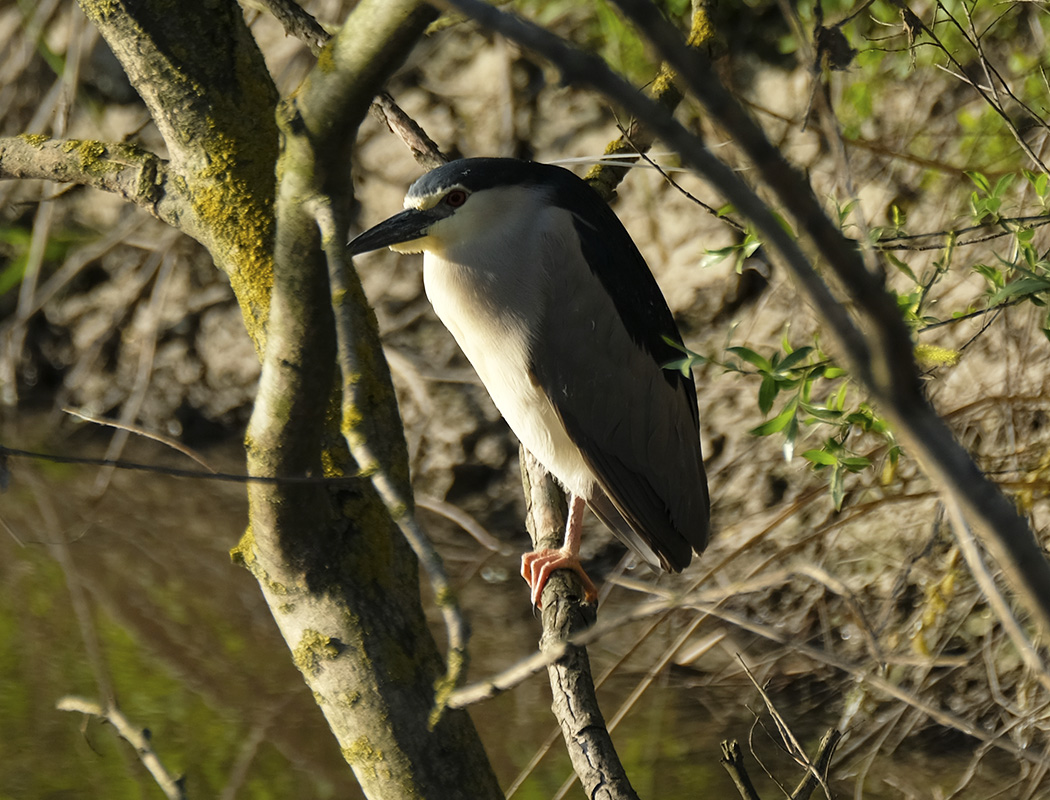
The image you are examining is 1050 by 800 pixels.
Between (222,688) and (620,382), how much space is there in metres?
2.01

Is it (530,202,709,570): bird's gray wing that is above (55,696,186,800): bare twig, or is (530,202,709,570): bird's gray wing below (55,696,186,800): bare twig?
above

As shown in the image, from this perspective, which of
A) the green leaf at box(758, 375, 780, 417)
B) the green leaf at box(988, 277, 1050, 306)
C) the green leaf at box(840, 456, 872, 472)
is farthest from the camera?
the green leaf at box(840, 456, 872, 472)

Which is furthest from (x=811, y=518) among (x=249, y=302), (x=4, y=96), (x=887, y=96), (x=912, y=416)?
(x=4, y=96)

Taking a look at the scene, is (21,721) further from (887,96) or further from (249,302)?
(887,96)

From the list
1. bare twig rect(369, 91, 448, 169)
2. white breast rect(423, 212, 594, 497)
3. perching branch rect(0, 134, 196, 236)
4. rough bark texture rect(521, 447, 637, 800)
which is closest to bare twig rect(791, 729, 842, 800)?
rough bark texture rect(521, 447, 637, 800)

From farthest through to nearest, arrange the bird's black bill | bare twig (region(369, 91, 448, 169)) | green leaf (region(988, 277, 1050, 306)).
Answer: bare twig (region(369, 91, 448, 169)) < the bird's black bill < green leaf (region(988, 277, 1050, 306))

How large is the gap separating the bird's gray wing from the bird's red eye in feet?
0.60

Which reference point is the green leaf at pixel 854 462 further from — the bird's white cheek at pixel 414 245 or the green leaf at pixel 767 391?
the bird's white cheek at pixel 414 245

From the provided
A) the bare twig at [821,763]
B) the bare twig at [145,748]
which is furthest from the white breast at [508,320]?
the bare twig at [145,748]

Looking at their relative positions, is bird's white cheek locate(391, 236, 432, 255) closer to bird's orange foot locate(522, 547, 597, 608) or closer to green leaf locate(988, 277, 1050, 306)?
bird's orange foot locate(522, 547, 597, 608)

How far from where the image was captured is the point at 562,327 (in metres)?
1.82

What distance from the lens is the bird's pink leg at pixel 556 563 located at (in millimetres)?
1735

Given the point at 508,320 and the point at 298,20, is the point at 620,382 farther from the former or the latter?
the point at 298,20

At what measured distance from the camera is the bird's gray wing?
1.81 meters
